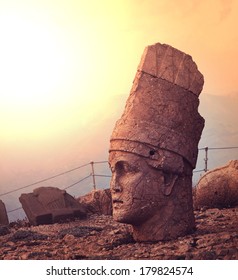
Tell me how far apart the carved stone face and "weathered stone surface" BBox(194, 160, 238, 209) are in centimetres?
354

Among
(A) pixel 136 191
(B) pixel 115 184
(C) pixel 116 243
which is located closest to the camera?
(A) pixel 136 191

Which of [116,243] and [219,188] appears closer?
[116,243]

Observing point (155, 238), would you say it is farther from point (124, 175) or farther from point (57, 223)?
point (57, 223)

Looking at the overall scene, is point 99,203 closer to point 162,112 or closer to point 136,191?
point 136,191

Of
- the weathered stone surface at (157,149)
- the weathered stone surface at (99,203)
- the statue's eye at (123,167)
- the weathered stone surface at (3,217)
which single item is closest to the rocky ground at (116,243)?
the weathered stone surface at (157,149)

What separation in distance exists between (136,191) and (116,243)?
875mm

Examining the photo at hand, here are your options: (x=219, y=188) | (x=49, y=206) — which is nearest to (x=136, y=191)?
(x=219, y=188)

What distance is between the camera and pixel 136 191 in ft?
19.1

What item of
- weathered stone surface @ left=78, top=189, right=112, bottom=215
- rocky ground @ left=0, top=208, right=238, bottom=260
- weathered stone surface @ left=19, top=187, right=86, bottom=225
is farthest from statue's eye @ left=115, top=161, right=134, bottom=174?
weathered stone surface @ left=78, top=189, right=112, bottom=215

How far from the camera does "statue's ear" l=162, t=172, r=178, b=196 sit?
234 inches

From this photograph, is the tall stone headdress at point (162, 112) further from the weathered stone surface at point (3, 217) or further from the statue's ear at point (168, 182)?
the weathered stone surface at point (3, 217)

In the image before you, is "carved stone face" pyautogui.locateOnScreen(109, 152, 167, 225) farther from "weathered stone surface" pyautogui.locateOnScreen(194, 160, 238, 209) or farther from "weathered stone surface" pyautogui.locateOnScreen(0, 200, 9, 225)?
"weathered stone surface" pyautogui.locateOnScreen(0, 200, 9, 225)
